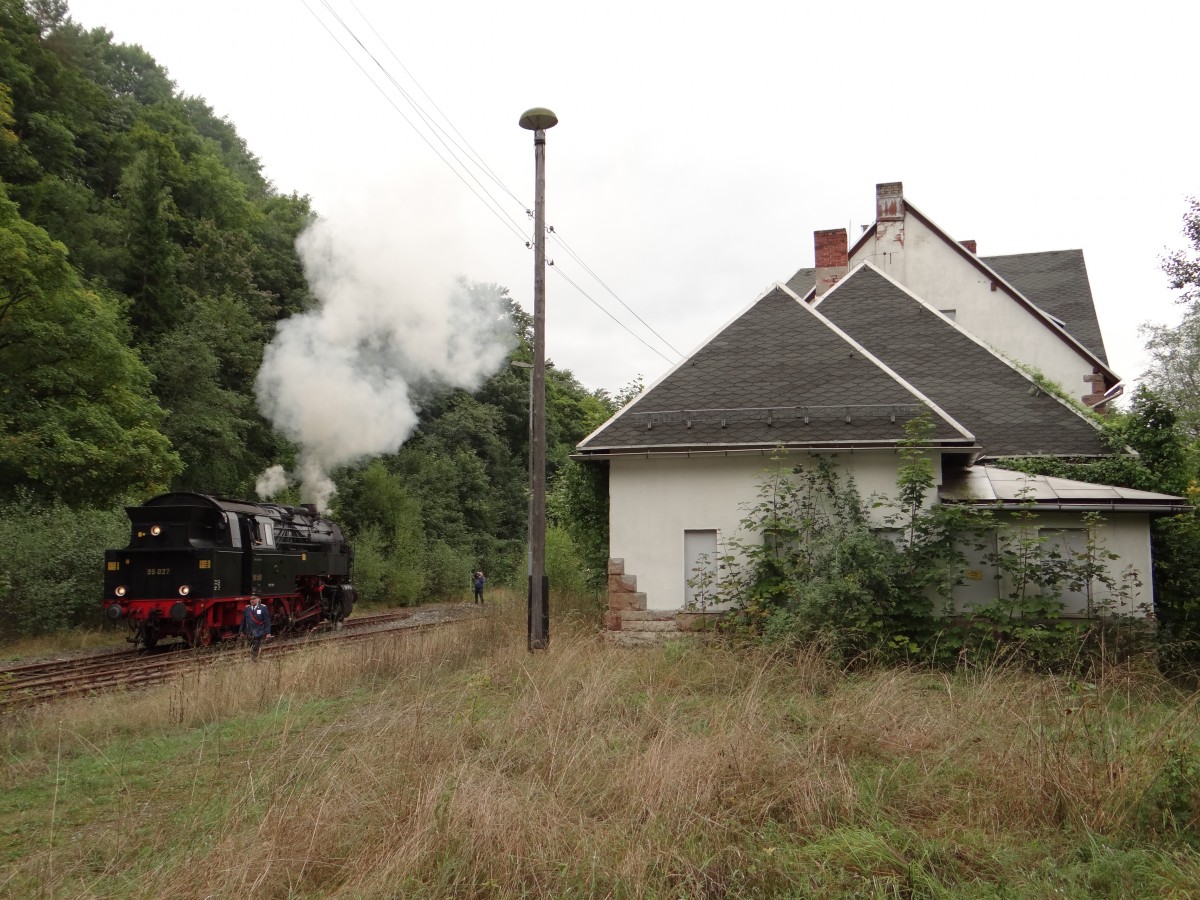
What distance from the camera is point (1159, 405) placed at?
47.1 ft

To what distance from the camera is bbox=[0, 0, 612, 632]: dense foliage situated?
20734 millimetres

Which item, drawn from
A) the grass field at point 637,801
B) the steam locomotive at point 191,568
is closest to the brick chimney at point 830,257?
the steam locomotive at point 191,568

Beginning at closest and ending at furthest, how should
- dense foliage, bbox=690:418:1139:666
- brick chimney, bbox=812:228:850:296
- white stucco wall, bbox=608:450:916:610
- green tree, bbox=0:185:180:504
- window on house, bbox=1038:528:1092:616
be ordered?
dense foliage, bbox=690:418:1139:666, window on house, bbox=1038:528:1092:616, white stucco wall, bbox=608:450:916:610, green tree, bbox=0:185:180:504, brick chimney, bbox=812:228:850:296

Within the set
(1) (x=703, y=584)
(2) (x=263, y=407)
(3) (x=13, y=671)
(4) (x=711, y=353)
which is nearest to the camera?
(1) (x=703, y=584)

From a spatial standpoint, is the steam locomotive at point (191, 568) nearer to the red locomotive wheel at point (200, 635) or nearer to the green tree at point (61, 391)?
the red locomotive wheel at point (200, 635)

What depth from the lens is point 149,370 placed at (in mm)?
28109

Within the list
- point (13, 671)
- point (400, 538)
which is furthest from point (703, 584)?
point (400, 538)

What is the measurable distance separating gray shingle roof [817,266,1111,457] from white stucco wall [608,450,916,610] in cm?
609

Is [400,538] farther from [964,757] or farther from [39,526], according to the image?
[964,757]

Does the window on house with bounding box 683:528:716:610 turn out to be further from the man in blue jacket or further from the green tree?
the green tree

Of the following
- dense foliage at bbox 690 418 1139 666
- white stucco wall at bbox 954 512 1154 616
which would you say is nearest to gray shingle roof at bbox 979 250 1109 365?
white stucco wall at bbox 954 512 1154 616

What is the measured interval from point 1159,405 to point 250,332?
31.0 m

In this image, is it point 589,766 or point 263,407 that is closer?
point 589,766

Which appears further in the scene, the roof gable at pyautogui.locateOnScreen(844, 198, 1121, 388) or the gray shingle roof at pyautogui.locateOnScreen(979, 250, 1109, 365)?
the gray shingle roof at pyautogui.locateOnScreen(979, 250, 1109, 365)
